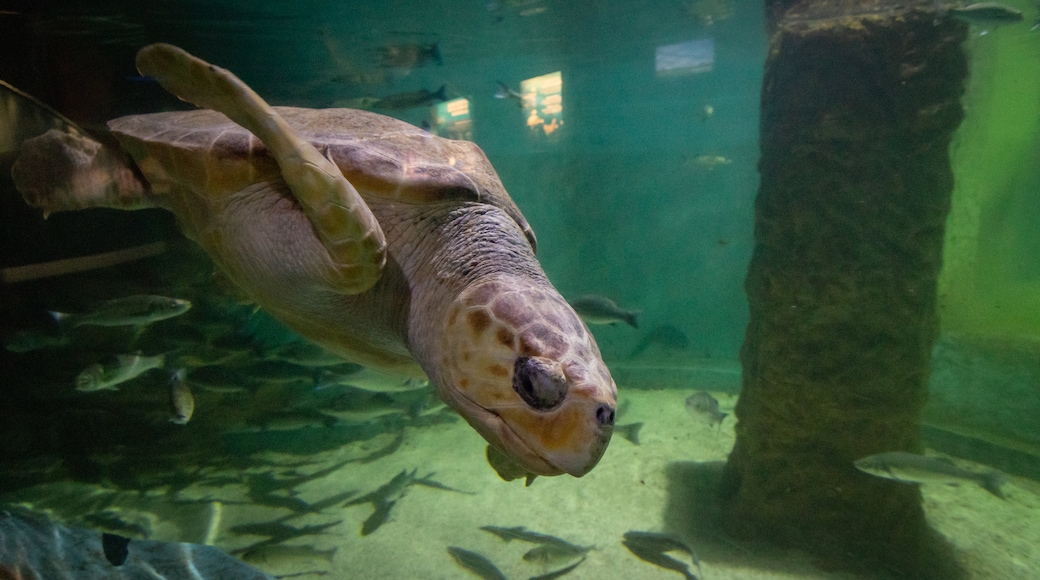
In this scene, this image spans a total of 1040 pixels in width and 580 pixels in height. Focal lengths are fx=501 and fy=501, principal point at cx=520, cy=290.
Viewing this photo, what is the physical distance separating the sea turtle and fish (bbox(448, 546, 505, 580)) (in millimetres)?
1690

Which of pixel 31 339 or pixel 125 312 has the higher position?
pixel 125 312

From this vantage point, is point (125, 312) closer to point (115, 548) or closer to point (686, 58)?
point (115, 548)

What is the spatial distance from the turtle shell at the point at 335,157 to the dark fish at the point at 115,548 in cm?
180

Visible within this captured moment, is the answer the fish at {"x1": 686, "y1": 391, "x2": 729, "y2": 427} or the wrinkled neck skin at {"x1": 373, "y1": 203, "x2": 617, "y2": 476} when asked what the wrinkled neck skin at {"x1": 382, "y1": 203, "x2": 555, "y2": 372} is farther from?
the fish at {"x1": 686, "y1": 391, "x2": 729, "y2": 427}

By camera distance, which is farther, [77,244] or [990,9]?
[990,9]

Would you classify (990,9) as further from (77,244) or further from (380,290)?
(77,244)

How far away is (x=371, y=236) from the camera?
1752mm

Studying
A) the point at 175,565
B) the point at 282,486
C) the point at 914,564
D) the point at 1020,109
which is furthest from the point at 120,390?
the point at 1020,109

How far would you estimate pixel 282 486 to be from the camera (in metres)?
5.21

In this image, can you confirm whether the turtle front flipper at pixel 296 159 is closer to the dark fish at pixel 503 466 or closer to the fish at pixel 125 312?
the dark fish at pixel 503 466

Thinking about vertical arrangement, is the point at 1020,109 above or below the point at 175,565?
above

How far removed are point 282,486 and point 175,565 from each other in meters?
2.79

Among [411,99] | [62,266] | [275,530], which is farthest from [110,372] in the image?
[411,99]

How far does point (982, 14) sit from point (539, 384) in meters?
6.96
